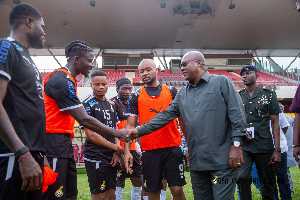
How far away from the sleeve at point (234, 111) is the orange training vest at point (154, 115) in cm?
112

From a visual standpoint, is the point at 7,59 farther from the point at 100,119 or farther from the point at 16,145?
the point at 100,119

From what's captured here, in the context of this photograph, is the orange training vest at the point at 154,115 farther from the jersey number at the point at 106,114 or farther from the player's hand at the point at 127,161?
the jersey number at the point at 106,114

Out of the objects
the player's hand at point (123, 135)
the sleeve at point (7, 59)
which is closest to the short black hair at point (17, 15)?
the sleeve at point (7, 59)

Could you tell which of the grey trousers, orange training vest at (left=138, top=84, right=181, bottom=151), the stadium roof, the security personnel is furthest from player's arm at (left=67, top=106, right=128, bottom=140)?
the stadium roof

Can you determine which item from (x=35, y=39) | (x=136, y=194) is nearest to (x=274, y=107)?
(x=136, y=194)

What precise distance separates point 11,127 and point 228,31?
2515 centimetres

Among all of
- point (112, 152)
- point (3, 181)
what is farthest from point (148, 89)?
point (3, 181)

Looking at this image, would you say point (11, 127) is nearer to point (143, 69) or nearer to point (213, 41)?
point (143, 69)

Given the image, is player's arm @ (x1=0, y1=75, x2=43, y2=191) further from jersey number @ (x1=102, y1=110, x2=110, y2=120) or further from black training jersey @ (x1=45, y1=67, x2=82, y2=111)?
jersey number @ (x1=102, y1=110, x2=110, y2=120)

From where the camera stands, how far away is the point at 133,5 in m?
19.1

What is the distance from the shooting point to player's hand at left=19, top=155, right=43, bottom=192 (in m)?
1.82

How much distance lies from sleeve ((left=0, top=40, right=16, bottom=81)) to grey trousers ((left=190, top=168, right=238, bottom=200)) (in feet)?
7.90

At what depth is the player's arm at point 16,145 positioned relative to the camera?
179 cm

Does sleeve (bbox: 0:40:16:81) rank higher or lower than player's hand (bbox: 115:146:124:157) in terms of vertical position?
higher
